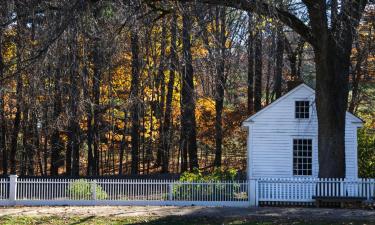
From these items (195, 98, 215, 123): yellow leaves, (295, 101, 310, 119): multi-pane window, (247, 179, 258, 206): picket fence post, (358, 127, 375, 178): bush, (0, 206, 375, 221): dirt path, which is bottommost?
(0, 206, 375, 221): dirt path

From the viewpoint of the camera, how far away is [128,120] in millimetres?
39344

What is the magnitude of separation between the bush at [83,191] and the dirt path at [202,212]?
3.26 ft

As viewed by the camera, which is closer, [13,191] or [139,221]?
[139,221]

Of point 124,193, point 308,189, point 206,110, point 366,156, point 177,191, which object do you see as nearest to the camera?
point 177,191

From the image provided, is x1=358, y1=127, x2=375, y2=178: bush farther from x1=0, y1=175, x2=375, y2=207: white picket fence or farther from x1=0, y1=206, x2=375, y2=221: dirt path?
x1=0, y1=206, x2=375, y2=221: dirt path

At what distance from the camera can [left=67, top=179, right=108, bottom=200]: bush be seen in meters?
21.0

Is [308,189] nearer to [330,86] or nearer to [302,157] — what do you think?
[330,86]

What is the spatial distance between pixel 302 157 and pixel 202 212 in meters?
7.81

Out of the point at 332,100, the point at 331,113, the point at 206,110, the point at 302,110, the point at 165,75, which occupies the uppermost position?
the point at 165,75

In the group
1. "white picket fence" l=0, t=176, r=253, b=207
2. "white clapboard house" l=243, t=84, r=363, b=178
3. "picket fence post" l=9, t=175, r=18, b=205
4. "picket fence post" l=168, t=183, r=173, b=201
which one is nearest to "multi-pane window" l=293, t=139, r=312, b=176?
"white clapboard house" l=243, t=84, r=363, b=178

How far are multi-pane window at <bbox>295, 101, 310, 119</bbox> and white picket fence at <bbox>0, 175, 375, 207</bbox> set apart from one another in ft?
15.1

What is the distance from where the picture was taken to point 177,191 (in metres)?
21.0

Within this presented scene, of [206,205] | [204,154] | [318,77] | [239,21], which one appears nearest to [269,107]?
[318,77]

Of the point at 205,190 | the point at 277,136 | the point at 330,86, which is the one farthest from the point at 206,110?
Result: the point at 330,86
